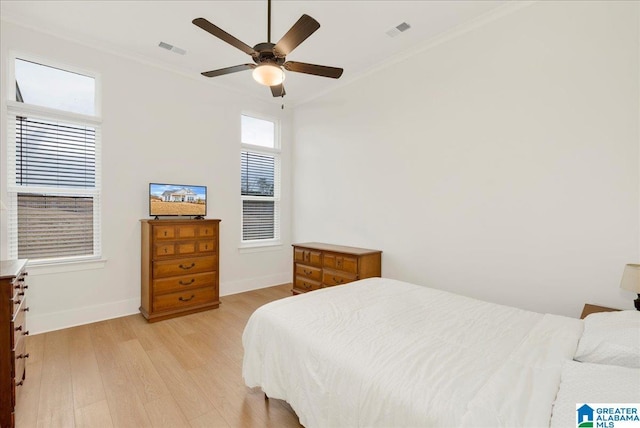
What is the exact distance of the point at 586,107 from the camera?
2.40 metres

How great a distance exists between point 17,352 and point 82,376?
0.61 m

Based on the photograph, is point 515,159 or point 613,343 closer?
point 613,343

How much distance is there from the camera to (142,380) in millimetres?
2311

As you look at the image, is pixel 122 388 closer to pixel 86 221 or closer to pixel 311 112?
pixel 86 221

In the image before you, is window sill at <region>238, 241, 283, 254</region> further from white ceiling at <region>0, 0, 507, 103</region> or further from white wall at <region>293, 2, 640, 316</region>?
white ceiling at <region>0, 0, 507, 103</region>

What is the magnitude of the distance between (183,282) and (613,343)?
3.90m

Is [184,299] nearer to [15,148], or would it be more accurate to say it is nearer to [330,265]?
[330,265]

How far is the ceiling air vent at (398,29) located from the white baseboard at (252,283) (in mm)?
4021

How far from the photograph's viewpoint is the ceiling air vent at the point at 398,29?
10.2ft

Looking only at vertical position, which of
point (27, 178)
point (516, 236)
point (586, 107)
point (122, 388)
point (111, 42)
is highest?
point (111, 42)

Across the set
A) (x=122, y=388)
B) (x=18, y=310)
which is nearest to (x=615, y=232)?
(x=122, y=388)

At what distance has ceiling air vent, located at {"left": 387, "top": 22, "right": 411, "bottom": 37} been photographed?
3111 millimetres

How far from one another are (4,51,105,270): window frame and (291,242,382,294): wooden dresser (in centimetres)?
253

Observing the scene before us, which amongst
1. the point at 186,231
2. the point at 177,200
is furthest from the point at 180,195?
the point at 186,231
